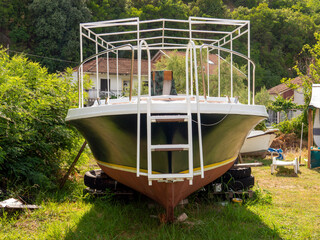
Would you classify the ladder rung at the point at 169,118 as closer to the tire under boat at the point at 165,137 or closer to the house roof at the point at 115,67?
the tire under boat at the point at 165,137

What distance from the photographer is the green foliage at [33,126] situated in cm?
504

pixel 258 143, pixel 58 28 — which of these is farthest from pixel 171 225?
pixel 58 28

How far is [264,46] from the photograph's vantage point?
1865 inches

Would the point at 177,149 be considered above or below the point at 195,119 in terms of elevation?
below

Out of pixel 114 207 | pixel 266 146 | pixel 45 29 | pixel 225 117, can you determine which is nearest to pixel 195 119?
pixel 225 117

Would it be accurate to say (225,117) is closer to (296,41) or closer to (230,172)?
(230,172)

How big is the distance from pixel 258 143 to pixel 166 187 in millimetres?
7436

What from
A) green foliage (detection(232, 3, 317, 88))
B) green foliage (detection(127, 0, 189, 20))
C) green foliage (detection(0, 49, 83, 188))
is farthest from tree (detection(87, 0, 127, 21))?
green foliage (detection(0, 49, 83, 188))

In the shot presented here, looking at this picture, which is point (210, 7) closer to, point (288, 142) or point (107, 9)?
point (107, 9)

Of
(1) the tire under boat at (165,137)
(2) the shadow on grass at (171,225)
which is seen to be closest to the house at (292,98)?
(2) the shadow on grass at (171,225)

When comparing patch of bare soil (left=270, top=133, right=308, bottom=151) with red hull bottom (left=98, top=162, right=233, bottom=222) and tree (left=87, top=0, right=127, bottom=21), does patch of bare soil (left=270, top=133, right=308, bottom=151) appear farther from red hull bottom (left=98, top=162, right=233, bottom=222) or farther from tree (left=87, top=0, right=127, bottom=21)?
tree (left=87, top=0, right=127, bottom=21)

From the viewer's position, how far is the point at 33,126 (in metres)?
5.66

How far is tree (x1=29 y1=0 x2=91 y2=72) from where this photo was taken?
34906mm

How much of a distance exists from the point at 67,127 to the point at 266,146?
6.79 meters
